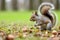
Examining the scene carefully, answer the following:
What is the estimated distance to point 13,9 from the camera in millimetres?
1798

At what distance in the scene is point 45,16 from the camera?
168 cm

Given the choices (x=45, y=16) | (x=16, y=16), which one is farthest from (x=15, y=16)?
(x=45, y=16)

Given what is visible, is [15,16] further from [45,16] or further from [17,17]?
[45,16]

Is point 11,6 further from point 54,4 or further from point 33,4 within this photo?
point 54,4

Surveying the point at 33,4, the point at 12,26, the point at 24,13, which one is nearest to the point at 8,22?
the point at 12,26

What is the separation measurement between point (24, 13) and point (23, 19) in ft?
0.22

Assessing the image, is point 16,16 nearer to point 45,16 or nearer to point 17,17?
point 17,17

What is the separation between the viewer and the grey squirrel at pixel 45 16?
1658mm

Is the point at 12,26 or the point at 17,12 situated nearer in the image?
the point at 12,26

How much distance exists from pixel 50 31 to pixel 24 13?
0.29 meters

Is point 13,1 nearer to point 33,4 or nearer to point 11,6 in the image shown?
point 11,6

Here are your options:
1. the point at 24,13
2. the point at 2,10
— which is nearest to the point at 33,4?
the point at 24,13

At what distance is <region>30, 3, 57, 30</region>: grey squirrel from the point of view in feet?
5.44

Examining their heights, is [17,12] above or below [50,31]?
above
